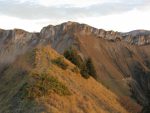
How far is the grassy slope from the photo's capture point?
166 feet

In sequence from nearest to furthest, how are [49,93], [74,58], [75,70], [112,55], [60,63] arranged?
[49,93]
[60,63]
[75,70]
[74,58]
[112,55]

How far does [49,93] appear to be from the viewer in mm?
52281

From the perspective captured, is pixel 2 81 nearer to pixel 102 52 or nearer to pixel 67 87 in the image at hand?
pixel 67 87

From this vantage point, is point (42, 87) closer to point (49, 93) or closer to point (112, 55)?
→ point (49, 93)

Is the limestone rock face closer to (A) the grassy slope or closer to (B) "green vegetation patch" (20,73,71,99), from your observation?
(A) the grassy slope

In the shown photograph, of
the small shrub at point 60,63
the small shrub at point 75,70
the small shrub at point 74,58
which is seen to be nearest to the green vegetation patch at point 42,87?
the small shrub at point 60,63

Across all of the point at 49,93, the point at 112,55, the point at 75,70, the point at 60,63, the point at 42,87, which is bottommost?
the point at 112,55

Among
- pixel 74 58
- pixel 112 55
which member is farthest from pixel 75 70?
pixel 112 55

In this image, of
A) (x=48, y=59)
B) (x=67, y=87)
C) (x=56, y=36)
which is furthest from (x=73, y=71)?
(x=56, y=36)

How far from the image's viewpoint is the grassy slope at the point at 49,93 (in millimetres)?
50688

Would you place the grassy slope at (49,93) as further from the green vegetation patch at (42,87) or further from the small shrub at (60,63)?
the small shrub at (60,63)

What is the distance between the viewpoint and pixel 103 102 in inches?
2454

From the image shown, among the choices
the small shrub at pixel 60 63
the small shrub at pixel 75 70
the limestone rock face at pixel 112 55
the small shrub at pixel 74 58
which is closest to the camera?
the small shrub at pixel 60 63

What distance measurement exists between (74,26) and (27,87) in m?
148
